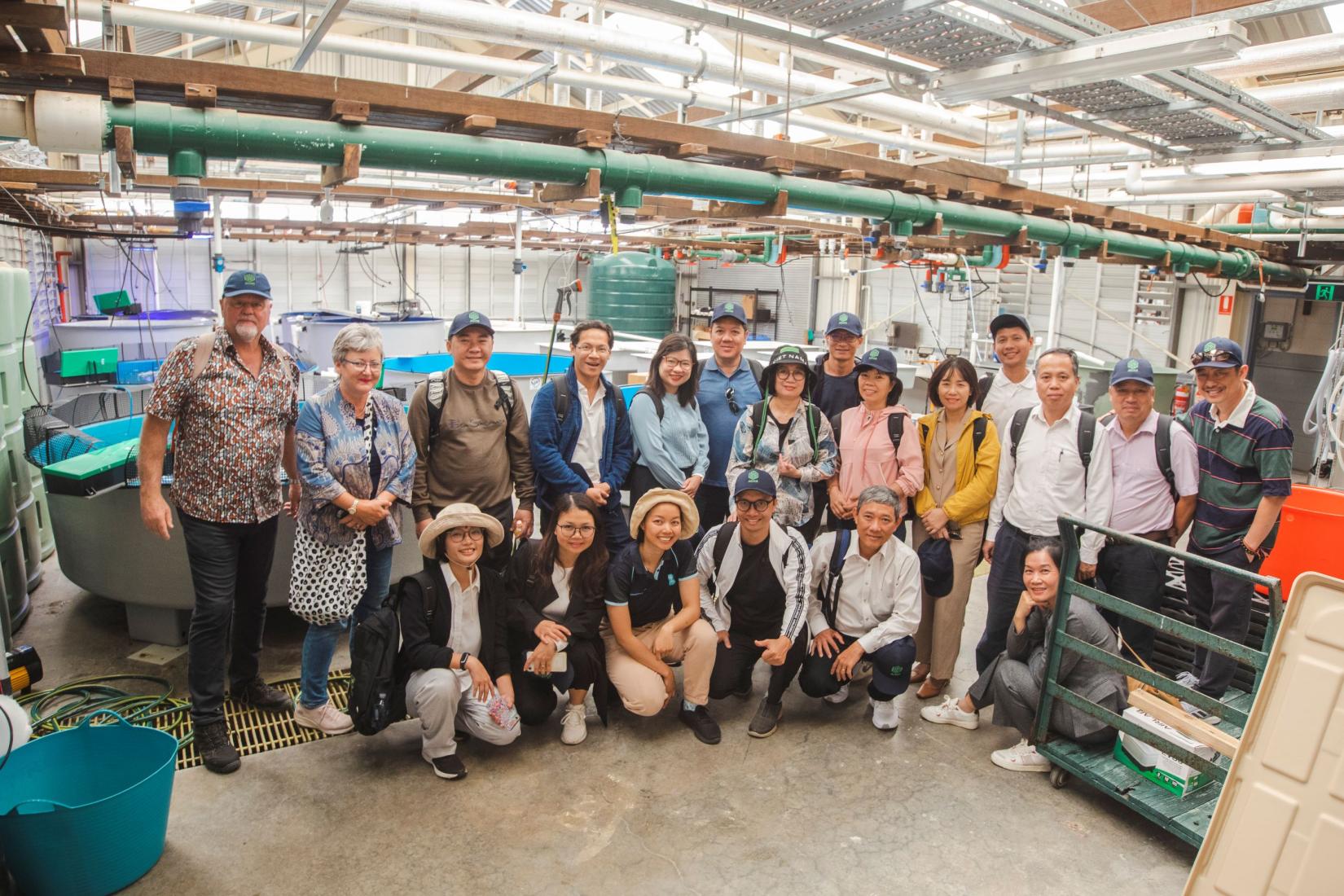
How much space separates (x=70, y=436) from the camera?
4.91m

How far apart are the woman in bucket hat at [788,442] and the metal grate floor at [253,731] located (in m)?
2.25

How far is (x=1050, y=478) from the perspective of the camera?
3834 millimetres

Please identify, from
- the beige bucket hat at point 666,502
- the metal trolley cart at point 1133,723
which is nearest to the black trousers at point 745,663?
the beige bucket hat at point 666,502

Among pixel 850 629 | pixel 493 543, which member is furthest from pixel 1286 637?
pixel 493 543

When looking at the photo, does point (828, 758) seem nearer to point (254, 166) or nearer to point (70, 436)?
point (70, 436)

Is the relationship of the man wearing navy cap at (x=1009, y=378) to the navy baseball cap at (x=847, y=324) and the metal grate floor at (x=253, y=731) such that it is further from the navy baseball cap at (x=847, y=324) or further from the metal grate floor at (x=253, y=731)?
the metal grate floor at (x=253, y=731)

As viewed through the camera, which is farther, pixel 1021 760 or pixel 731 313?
pixel 731 313

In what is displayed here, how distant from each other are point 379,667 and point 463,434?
3.51 feet

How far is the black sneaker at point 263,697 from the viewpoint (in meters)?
3.91

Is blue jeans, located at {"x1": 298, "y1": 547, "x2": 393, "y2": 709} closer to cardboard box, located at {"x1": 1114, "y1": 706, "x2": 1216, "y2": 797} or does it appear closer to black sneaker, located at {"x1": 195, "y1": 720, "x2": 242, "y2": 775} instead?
black sneaker, located at {"x1": 195, "y1": 720, "x2": 242, "y2": 775}

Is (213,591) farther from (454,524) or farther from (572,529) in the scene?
(572,529)

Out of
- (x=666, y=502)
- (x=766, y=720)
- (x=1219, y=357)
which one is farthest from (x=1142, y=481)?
(x=666, y=502)

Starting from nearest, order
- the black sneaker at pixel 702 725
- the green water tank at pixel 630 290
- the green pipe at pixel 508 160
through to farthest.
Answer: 1. the green pipe at pixel 508 160
2. the black sneaker at pixel 702 725
3. the green water tank at pixel 630 290

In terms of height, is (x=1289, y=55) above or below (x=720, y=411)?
above
